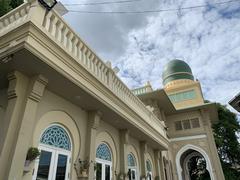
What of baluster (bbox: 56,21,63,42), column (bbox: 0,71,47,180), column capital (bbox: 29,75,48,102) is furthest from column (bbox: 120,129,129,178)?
baluster (bbox: 56,21,63,42)

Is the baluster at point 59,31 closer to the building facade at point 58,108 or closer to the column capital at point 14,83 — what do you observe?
the building facade at point 58,108

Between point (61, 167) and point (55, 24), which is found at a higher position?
point (55, 24)

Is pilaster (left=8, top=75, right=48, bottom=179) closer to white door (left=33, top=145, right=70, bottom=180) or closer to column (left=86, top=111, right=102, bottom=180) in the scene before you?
white door (left=33, top=145, right=70, bottom=180)

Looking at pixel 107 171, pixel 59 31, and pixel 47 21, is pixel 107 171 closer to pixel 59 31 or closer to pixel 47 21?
pixel 59 31

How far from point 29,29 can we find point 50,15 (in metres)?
1.08

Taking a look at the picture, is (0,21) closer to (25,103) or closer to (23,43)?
(23,43)

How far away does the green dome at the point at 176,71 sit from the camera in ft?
67.1

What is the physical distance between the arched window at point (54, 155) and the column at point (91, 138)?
615 millimetres

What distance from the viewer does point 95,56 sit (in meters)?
6.11

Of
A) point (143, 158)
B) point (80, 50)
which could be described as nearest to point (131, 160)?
point (143, 158)

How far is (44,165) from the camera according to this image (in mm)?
4512

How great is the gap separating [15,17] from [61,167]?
3620 millimetres

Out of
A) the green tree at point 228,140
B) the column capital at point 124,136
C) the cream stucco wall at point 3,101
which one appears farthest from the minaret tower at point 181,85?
the cream stucco wall at point 3,101

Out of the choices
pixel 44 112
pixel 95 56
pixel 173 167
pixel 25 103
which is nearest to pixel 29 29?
pixel 25 103
